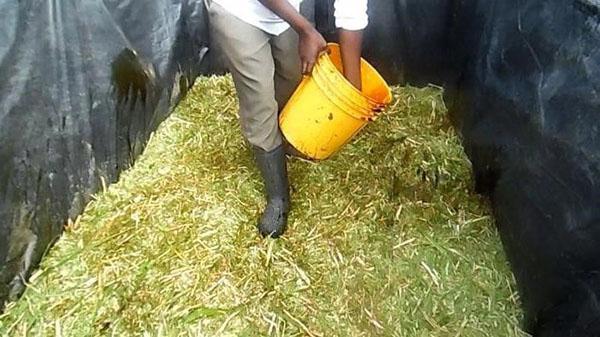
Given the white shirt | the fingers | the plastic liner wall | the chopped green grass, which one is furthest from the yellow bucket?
the plastic liner wall

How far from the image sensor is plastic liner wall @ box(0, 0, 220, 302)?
74.3 inches

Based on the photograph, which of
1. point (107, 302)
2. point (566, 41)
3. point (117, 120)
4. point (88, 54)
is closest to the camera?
point (566, 41)

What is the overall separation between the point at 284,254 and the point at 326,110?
467mm

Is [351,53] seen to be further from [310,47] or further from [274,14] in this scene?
[274,14]

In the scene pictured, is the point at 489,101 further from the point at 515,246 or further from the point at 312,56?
the point at 312,56

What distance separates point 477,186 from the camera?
2.39 metres

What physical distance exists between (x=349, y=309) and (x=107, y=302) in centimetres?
65

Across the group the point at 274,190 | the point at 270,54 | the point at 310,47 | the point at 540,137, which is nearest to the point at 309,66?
the point at 310,47

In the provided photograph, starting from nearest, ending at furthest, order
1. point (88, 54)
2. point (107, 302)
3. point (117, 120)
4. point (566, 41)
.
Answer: point (566, 41)
point (107, 302)
point (88, 54)
point (117, 120)

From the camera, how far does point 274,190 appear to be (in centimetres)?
223

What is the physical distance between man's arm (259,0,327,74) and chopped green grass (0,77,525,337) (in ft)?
1.92

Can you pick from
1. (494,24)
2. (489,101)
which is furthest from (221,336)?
(494,24)

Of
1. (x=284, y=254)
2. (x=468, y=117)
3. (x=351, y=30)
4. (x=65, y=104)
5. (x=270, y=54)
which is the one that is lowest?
(x=284, y=254)

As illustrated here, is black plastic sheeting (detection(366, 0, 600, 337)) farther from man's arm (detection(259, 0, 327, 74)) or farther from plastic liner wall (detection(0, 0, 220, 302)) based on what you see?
plastic liner wall (detection(0, 0, 220, 302))
